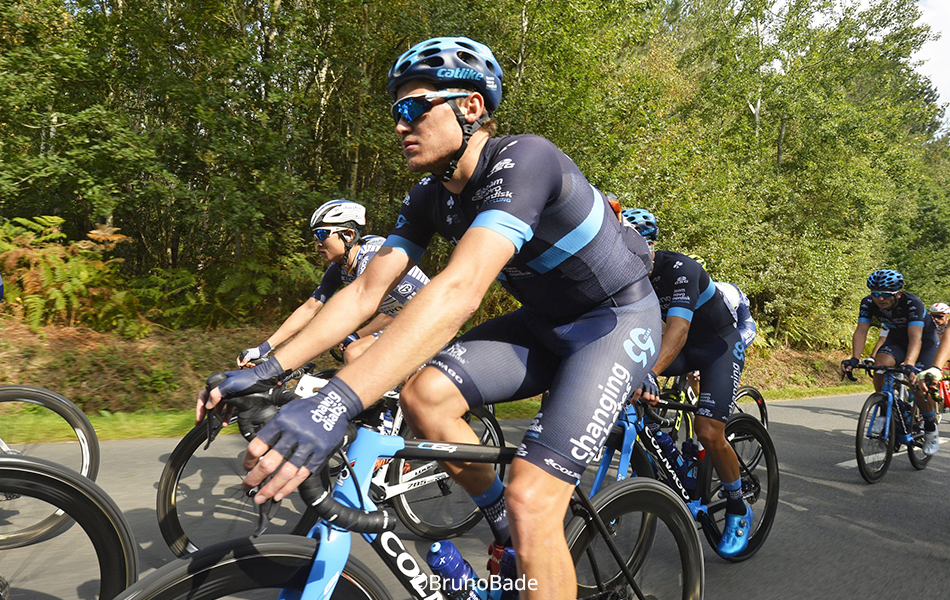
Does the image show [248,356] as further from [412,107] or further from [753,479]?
[753,479]

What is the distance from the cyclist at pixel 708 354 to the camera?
3844 millimetres

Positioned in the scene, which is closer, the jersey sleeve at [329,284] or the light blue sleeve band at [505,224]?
the light blue sleeve band at [505,224]

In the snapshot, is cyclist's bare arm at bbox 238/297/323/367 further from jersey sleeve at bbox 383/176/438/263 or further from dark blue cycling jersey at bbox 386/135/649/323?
dark blue cycling jersey at bbox 386/135/649/323

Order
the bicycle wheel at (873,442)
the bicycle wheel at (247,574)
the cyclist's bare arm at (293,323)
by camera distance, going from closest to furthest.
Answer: the bicycle wheel at (247,574), the cyclist's bare arm at (293,323), the bicycle wheel at (873,442)

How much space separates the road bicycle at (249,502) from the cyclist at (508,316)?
0.94 meters

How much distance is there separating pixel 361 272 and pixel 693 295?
2.12 m

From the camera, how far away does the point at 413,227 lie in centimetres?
266

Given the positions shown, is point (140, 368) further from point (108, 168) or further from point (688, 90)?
point (688, 90)

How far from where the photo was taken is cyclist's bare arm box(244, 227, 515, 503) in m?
1.54

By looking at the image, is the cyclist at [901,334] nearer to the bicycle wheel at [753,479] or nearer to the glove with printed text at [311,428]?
the bicycle wheel at [753,479]

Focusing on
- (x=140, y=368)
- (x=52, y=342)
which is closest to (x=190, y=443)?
(x=140, y=368)

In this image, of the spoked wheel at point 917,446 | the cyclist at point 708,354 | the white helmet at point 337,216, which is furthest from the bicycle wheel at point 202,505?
the spoked wheel at point 917,446

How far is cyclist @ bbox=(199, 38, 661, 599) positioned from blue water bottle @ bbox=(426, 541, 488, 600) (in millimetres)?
177

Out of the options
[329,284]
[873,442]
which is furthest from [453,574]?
[873,442]
